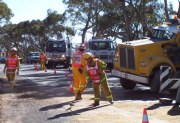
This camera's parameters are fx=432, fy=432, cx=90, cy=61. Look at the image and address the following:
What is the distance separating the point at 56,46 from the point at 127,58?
23513 mm

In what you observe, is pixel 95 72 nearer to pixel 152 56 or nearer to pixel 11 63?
pixel 152 56

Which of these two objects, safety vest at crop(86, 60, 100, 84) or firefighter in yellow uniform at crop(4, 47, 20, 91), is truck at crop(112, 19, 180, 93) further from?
firefighter in yellow uniform at crop(4, 47, 20, 91)

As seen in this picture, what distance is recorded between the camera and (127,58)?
50.0 ft

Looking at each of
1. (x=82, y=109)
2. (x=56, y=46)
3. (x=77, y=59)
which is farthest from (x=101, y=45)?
(x=82, y=109)

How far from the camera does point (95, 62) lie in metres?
11.9

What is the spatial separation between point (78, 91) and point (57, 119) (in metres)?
3.16

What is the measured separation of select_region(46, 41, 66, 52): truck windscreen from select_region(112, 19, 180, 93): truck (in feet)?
74.7

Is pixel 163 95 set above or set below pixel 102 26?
below

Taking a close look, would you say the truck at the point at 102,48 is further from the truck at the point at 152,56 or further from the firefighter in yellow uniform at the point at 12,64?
the truck at the point at 152,56

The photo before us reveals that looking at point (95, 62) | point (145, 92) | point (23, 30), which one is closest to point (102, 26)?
point (23, 30)

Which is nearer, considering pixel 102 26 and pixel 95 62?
pixel 95 62

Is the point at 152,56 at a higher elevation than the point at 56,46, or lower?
lower

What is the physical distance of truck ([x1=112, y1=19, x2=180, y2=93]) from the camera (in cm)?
1405

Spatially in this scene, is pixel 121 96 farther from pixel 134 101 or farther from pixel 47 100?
pixel 47 100
